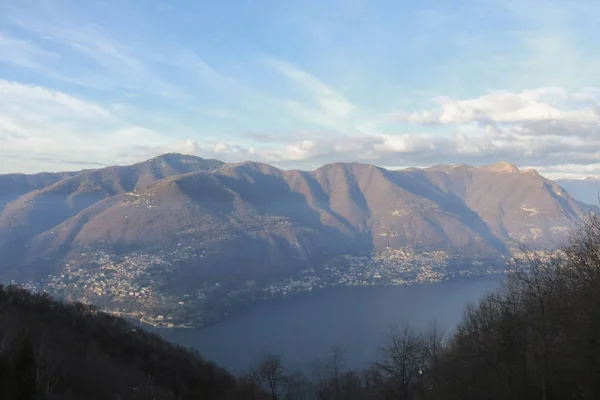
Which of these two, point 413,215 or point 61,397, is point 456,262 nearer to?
point 413,215

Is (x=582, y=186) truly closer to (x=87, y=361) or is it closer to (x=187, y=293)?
(x=187, y=293)

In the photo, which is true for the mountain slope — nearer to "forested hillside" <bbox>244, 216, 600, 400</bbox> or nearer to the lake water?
the lake water

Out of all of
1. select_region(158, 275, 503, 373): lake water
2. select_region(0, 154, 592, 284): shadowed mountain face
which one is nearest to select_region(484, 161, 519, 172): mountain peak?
select_region(0, 154, 592, 284): shadowed mountain face

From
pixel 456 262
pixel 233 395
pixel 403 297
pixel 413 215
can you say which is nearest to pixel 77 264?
pixel 403 297

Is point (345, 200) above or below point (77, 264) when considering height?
above

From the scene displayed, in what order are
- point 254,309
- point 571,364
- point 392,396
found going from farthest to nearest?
point 254,309 → point 392,396 → point 571,364

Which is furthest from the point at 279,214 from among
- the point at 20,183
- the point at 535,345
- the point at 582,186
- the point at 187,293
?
the point at 582,186
